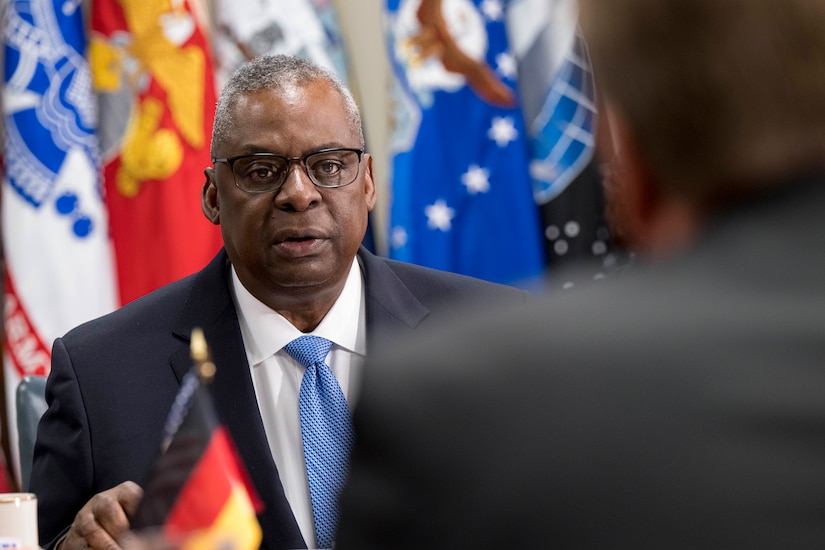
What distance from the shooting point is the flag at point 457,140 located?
3514 mm

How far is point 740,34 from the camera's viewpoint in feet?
2.14

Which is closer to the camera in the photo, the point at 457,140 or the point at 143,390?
the point at 143,390

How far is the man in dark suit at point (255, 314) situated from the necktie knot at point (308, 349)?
2cm

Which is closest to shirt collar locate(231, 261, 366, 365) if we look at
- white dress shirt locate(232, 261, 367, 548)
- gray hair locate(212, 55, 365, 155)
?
white dress shirt locate(232, 261, 367, 548)

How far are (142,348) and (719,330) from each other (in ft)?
5.29

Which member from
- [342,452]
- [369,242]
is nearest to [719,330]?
[342,452]

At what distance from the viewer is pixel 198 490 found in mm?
1230

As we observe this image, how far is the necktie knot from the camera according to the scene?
6.57 feet

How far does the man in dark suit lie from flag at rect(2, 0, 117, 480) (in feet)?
4.16

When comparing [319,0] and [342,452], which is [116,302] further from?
[342,452]

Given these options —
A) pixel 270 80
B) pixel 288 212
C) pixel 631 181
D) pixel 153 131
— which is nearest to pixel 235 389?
pixel 288 212

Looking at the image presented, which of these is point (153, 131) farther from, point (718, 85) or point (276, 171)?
point (718, 85)

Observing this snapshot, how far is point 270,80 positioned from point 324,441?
2.38ft

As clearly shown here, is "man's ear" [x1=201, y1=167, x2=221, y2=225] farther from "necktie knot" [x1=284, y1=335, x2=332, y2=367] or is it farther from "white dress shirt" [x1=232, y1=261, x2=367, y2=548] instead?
"necktie knot" [x1=284, y1=335, x2=332, y2=367]
